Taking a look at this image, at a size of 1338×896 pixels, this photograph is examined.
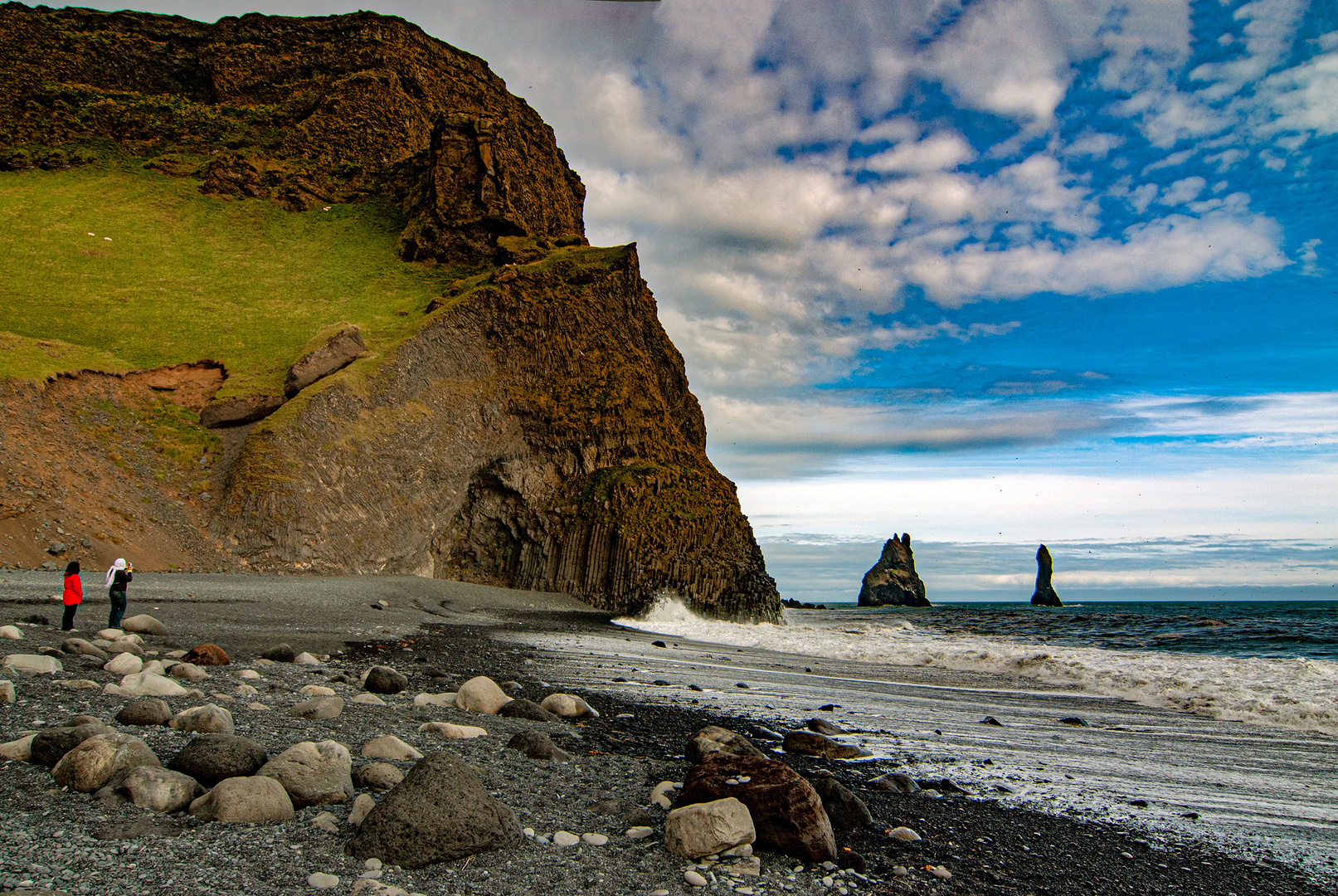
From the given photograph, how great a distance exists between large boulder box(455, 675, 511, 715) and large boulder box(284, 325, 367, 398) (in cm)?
2745

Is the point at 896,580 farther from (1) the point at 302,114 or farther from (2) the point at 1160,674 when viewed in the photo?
(2) the point at 1160,674

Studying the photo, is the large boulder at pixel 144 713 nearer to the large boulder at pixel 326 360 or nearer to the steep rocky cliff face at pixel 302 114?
the large boulder at pixel 326 360

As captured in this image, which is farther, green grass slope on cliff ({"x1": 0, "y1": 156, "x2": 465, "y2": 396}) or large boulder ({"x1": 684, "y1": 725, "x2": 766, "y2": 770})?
green grass slope on cliff ({"x1": 0, "y1": 156, "x2": 465, "y2": 396})

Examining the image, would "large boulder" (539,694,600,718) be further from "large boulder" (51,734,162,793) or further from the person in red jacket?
the person in red jacket

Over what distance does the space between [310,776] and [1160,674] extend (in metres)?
17.2

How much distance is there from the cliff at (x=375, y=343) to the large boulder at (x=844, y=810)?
85.1 feet

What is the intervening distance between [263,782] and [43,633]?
27.6 feet

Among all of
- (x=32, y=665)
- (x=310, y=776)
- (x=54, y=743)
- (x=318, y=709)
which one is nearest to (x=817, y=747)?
(x=318, y=709)

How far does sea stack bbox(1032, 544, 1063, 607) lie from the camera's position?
11562 cm

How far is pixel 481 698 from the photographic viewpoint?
7773mm

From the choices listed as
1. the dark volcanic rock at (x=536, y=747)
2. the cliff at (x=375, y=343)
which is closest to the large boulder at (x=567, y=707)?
the dark volcanic rock at (x=536, y=747)

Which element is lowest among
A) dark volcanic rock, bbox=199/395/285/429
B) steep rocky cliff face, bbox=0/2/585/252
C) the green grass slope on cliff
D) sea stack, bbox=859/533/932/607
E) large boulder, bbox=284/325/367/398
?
sea stack, bbox=859/533/932/607

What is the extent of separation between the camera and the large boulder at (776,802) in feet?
13.9

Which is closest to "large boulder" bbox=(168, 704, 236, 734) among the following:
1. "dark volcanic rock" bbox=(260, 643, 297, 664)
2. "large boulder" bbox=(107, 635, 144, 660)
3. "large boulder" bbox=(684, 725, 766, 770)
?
"large boulder" bbox=(684, 725, 766, 770)
